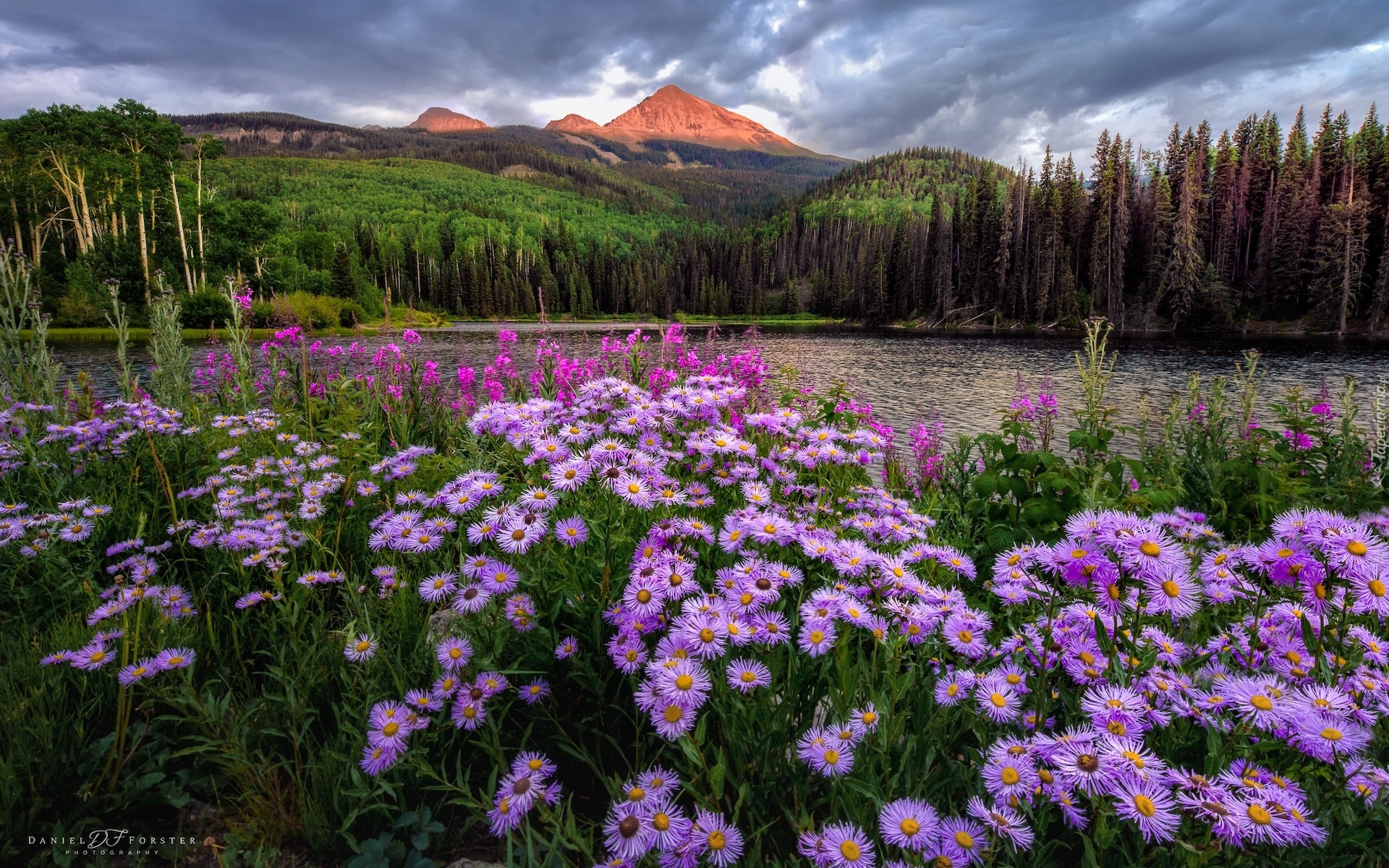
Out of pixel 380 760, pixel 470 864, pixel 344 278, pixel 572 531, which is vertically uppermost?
pixel 344 278

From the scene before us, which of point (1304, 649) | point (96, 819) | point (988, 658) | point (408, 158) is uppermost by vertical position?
point (408, 158)

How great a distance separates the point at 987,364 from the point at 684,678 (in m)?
33.5

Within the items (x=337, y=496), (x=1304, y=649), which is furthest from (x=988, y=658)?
(x=337, y=496)

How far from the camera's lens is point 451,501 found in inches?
84.0

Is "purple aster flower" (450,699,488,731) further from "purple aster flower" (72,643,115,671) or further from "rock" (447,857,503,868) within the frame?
"purple aster flower" (72,643,115,671)

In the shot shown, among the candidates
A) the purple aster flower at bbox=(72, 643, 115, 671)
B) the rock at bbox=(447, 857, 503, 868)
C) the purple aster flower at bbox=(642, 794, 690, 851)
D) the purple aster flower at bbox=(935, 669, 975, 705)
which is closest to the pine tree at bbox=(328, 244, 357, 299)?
the purple aster flower at bbox=(72, 643, 115, 671)

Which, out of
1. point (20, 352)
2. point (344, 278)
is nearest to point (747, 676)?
point (20, 352)

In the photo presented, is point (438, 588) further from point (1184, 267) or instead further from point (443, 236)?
point (443, 236)

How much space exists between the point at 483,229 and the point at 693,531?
143051 mm

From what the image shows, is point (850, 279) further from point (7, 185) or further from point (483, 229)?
point (7, 185)

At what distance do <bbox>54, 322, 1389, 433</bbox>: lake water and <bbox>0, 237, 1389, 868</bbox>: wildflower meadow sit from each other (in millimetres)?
6522

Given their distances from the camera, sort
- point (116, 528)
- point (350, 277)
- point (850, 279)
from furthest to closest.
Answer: point (850, 279) → point (350, 277) → point (116, 528)

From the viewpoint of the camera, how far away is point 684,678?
142 cm

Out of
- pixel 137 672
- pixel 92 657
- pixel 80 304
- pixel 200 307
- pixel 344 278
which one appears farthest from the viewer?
pixel 344 278
